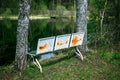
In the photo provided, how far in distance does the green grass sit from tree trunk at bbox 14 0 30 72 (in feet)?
1.05

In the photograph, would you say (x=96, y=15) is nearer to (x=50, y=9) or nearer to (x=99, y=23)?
(x=99, y=23)

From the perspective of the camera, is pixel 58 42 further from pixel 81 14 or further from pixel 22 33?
pixel 81 14

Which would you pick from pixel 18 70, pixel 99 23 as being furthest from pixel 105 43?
pixel 18 70

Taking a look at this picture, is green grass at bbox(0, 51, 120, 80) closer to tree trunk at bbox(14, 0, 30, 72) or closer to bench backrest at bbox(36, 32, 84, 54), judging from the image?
tree trunk at bbox(14, 0, 30, 72)

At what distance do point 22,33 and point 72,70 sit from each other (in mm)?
2083

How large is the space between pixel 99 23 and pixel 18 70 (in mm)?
7977

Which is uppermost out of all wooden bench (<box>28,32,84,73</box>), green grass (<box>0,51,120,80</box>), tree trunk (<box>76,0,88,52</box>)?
tree trunk (<box>76,0,88,52</box>)

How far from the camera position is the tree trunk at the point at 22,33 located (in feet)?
29.6

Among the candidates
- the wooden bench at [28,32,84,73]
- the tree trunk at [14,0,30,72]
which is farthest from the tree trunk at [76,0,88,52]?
the tree trunk at [14,0,30,72]

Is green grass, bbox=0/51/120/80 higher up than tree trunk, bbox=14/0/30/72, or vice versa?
tree trunk, bbox=14/0/30/72

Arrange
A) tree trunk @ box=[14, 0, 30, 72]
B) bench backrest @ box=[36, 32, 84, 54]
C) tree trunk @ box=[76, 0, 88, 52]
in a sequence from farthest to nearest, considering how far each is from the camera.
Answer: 1. tree trunk @ box=[76, 0, 88, 52]
2. bench backrest @ box=[36, 32, 84, 54]
3. tree trunk @ box=[14, 0, 30, 72]

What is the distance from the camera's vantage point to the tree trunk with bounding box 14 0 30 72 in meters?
9.03

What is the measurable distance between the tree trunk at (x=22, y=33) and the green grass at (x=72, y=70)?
32cm

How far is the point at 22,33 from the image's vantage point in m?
9.06
